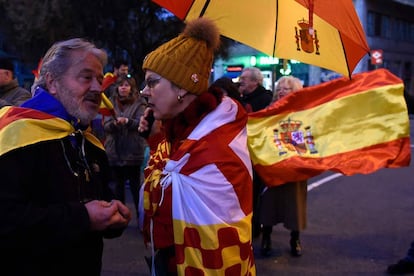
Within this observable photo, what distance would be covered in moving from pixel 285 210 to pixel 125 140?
7.25ft

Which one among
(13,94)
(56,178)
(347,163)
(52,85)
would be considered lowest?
(347,163)

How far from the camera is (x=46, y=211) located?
6.19 ft

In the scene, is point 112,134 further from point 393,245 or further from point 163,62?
point 163,62

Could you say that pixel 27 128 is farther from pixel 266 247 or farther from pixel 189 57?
pixel 266 247

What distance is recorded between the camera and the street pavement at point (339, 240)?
5102 millimetres

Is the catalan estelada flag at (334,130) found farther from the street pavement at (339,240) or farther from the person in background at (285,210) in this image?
the street pavement at (339,240)

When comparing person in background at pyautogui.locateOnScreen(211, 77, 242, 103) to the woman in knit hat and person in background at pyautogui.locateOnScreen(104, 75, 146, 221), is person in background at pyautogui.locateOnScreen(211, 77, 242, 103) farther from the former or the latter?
the woman in knit hat

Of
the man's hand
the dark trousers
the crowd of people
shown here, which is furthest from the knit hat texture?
the man's hand

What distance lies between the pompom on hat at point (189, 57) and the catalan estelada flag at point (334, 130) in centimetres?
290

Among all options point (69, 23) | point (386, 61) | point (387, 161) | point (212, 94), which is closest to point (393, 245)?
→ point (387, 161)

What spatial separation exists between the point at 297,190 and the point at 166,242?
11.1 ft

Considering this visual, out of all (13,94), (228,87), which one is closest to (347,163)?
(228,87)

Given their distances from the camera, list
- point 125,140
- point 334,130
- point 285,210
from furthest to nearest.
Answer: point 125,140 < point 285,210 < point 334,130

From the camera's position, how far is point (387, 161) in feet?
16.2
